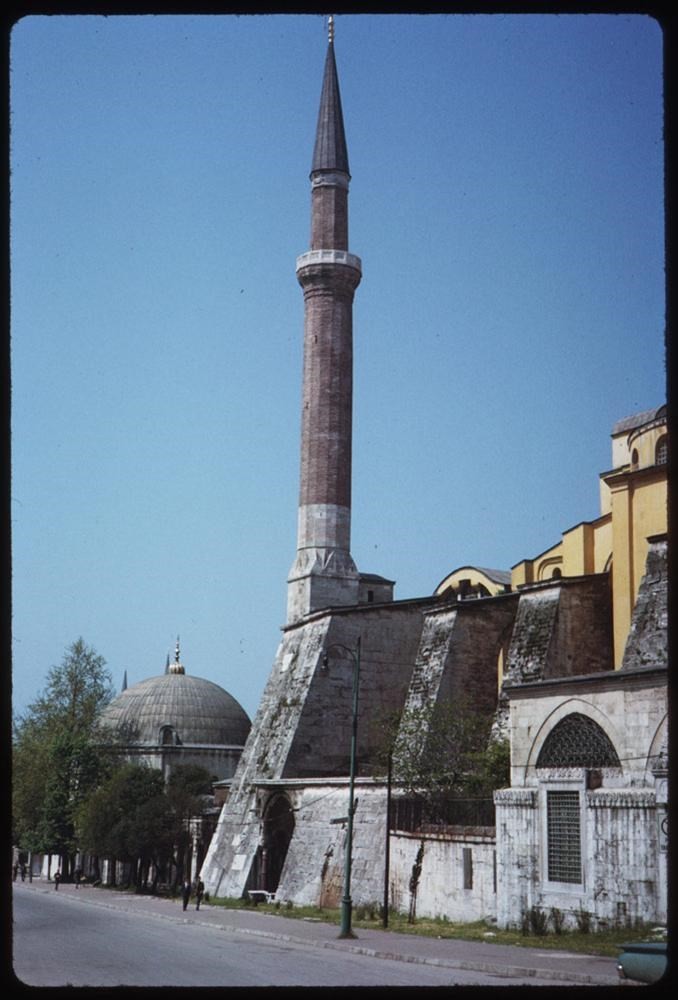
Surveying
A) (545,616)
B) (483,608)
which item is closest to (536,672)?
(545,616)

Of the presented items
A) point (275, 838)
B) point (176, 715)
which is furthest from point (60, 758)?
point (275, 838)

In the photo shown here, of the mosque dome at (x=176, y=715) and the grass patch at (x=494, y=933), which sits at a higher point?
the mosque dome at (x=176, y=715)

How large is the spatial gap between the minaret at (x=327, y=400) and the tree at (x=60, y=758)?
52.1 feet

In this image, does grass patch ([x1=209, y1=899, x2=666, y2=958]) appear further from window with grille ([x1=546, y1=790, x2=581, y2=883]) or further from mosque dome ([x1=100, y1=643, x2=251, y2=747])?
mosque dome ([x1=100, y1=643, x2=251, y2=747])

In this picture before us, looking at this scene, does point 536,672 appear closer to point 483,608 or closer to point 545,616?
point 545,616

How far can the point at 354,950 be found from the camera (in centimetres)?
1889

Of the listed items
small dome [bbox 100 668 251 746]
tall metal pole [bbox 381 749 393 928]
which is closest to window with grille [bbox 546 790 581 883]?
tall metal pole [bbox 381 749 393 928]

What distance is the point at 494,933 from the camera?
2056cm

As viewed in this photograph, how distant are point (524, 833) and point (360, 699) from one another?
15.8m

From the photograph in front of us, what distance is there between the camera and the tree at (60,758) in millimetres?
53188

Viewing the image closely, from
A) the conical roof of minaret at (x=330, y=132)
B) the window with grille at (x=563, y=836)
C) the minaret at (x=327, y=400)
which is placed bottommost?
the window with grille at (x=563, y=836)

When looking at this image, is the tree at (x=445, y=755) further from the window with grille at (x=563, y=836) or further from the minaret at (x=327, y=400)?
the minaret at (x=327, y=400)

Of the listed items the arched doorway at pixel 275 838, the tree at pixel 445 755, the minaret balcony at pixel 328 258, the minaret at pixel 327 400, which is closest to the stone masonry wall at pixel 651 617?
the tree at pixel 445 755

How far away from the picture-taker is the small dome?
62750 mm
